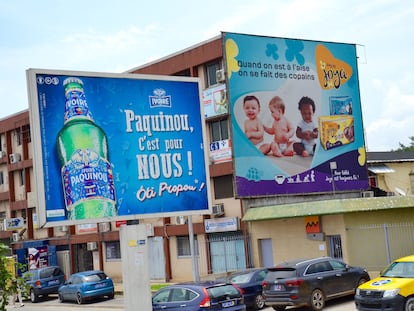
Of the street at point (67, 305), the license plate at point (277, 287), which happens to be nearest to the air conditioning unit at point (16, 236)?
the street at point (67, 305)

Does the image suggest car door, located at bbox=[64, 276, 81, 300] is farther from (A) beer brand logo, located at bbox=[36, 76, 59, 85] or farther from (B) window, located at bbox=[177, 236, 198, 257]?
(A) beer brand logo, located at bbox=[36, 76, 59, 85]

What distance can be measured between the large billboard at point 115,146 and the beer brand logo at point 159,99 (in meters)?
0.03

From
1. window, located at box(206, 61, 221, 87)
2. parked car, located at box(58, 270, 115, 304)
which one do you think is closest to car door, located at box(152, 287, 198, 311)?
parked car, located at box(58, 270, 115, 304)

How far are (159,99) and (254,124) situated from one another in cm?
1447

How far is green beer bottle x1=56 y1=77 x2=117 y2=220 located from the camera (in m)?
18.0

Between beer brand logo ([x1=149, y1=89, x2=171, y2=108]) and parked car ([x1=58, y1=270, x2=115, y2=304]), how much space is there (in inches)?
598

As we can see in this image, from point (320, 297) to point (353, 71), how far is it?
2135cm

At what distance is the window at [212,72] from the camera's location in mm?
34719

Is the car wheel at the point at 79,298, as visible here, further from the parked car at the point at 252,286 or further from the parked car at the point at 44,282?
the parked car at the point at 252,286

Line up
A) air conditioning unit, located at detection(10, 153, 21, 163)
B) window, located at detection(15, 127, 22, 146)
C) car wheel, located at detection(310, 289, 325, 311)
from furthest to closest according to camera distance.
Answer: window, located at detection(15, 127, 22, 146), air conditioning unit, located at detection(10, 153, 21, 163), car wheel, located at detection(310, 289, 325, 311)

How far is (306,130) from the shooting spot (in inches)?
1421

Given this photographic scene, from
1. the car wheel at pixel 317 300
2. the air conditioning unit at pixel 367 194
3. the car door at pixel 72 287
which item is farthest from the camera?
the air conditioning unit at pixel 367 194

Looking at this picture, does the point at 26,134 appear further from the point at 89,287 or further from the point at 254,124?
the point at 254,124

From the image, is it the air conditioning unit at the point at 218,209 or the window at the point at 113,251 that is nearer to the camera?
the air conditioning unit at the point at 218,209
